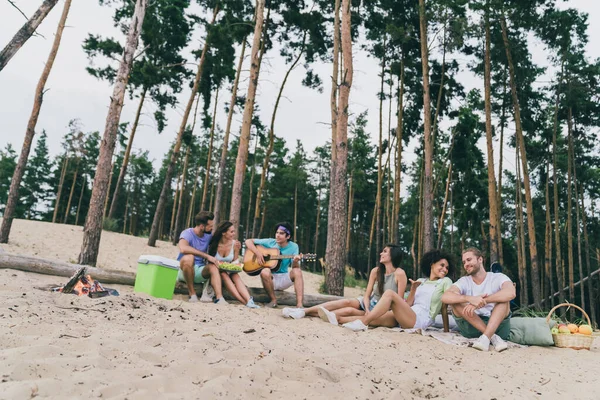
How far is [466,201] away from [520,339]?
57.2 feet

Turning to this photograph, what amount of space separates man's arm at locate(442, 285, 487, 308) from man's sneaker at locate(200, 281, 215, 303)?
2.95 m

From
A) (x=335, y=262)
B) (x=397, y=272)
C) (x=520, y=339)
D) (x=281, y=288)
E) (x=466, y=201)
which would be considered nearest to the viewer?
(x=520, y=339)

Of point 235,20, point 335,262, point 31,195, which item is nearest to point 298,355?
point 335,262

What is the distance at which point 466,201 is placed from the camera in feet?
69.4

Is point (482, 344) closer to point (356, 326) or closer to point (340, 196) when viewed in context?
point (356, 326)

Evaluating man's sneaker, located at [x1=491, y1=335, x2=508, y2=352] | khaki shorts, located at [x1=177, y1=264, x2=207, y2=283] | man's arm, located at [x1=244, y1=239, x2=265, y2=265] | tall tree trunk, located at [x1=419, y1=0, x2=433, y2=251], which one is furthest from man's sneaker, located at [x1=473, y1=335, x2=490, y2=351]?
tall tree trunk, located at [x1=419, y1=0, x2=433, y2=251]

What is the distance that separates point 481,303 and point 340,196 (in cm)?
393

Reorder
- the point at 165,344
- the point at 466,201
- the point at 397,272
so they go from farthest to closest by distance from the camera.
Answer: the point at 466,201
the point at 397,272
the point at 165,344

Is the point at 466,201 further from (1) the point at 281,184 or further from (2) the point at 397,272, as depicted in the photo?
(2) the point at 397,272

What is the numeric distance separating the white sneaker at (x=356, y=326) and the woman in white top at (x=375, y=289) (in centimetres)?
32

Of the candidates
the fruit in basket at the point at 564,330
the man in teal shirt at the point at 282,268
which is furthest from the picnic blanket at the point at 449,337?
the man in teal shirt at the point at 282,268

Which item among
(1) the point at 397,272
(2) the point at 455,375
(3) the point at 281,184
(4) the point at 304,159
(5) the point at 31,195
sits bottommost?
(2) the point at 455,375

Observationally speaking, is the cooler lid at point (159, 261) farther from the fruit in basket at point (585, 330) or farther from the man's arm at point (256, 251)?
the fruit in basket at point (585, 330)

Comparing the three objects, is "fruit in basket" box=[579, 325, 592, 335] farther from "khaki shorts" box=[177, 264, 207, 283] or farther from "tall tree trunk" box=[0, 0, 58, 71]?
"tall tree trunk" box=[0, 0, 58, 71]
